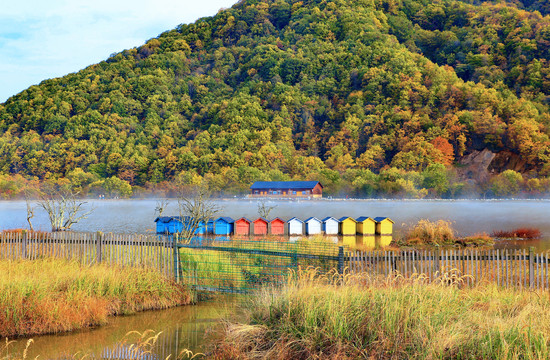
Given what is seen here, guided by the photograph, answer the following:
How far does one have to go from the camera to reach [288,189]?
11406 cm

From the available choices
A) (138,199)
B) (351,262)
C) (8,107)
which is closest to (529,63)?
Answer: (138,199)

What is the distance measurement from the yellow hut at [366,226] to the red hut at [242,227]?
27.8 ft

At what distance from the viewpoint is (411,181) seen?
11162 centimetres

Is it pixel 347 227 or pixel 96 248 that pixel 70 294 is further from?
pixel 347 227

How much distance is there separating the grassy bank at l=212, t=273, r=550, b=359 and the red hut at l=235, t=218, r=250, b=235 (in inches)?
1054

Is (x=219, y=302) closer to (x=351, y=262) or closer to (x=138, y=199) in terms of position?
(x=351, y=262)

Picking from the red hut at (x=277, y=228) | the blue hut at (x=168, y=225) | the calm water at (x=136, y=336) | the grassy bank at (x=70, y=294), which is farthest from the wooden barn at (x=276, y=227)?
the calm water at (x=136, y=336)

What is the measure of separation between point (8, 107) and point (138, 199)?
276 feet

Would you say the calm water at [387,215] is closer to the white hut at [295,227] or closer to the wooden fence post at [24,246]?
the white hut at [295,227]

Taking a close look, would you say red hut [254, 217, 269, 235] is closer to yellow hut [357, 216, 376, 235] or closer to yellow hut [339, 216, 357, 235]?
yellow hut [339, 216, 357, 235]

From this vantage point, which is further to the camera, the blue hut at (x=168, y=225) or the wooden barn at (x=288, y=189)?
the wooden barn at (x=288, y=189)

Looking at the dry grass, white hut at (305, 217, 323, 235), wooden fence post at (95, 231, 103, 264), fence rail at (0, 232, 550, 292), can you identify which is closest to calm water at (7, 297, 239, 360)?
fence rail at (0, 232, 550, 292)

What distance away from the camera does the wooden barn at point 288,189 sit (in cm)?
11131

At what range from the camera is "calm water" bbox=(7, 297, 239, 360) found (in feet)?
27.6
